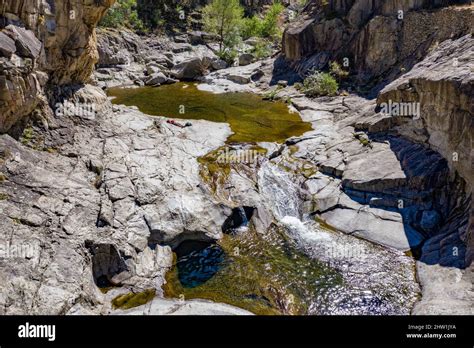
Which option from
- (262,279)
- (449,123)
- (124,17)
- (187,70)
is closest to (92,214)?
(262,279)

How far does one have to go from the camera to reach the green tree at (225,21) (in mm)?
63625

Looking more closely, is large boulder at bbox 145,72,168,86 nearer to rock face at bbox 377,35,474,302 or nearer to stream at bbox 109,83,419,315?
stream at bbox 109,83,419,315

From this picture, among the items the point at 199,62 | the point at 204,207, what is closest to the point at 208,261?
the point at 204,207

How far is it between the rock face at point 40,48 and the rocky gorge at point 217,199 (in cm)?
10

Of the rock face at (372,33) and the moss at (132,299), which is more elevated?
the rock face at (372,33)

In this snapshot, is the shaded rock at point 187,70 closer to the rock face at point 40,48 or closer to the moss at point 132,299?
the rock face at point 40,48

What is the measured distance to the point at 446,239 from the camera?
17.0m

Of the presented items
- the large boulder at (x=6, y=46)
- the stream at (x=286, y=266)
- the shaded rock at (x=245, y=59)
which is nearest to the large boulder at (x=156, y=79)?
the shaded rock at (x=245, y=59)

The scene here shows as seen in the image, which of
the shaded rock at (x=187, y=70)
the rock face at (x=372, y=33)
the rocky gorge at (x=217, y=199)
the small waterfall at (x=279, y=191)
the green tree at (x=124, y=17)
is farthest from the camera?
Result: the green tree at (x=124, y=17)

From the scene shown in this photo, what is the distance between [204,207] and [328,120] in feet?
60.4

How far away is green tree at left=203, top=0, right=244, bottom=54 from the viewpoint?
2505 inches

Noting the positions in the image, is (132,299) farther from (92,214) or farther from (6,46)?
(6,46)

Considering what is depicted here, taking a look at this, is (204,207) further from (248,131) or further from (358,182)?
(248,131)

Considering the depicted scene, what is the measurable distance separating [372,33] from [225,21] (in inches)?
1268
